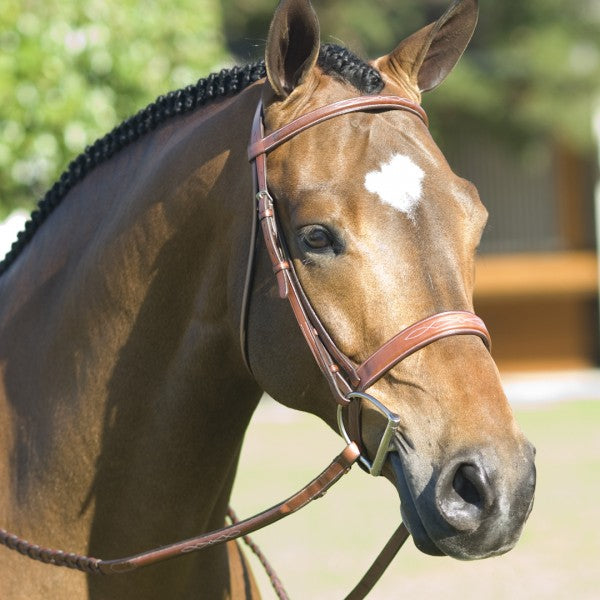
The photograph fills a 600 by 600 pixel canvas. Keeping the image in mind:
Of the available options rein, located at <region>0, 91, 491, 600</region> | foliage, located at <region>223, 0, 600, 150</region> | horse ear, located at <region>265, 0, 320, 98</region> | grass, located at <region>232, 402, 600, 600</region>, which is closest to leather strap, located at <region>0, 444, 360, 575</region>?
rein, located at <region>0, 91, 491, 600</region>

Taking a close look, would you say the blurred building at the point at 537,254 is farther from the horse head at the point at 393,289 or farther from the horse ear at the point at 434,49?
the horse head at the point at 393,289

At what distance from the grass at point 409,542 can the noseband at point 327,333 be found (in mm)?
3999

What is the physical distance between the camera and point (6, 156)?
305 inches

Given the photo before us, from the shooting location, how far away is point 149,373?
2.69 m

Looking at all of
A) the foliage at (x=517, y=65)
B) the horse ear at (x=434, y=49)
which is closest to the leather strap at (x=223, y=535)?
the horse ear at (x=434, y=49)

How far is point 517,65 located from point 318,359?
48.9 feet

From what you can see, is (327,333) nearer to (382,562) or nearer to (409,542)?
(382,562)

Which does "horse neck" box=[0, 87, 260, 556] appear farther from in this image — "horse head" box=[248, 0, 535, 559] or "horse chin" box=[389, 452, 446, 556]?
"horse chin" box=[389, 452, 446, 556]

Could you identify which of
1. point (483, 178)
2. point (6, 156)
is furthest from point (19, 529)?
point (483, 178)

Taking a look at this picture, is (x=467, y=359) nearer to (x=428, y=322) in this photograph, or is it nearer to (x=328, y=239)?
(x=428, y=322)

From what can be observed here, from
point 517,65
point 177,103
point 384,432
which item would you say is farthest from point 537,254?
point 384,432

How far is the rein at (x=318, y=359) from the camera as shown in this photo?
2.24 metres

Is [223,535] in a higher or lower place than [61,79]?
lower

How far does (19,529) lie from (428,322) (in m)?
1.26
